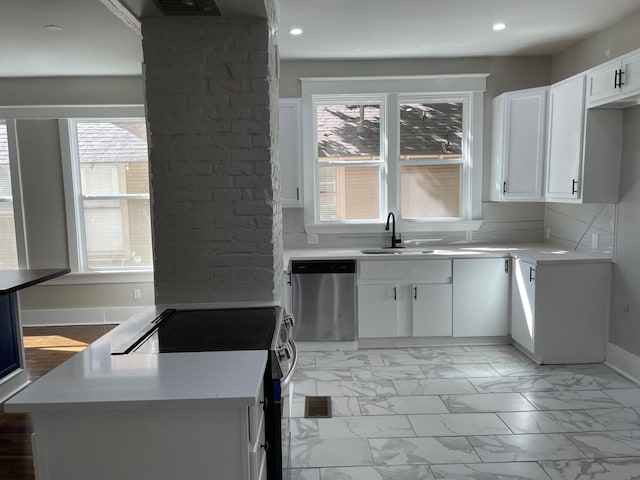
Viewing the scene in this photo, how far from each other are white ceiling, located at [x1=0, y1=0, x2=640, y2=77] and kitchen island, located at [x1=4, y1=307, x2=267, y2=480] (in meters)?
2.48

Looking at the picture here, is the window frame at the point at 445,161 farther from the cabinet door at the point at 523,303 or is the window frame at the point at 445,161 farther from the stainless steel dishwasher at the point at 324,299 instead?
the stainless steel dishwasher at the point at 324,299

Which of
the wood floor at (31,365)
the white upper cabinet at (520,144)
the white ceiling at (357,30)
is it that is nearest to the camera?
the wood floor at (31,365)

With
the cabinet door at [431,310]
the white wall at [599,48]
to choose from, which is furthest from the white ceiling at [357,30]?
the cabinet door at [431,310]

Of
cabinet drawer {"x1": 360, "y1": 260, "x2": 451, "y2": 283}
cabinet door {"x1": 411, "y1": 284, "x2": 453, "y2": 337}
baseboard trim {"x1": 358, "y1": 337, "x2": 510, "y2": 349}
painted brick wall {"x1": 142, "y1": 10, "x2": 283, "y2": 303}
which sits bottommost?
baseboard trim {"x1": 358, "y1": 337, "x2": 510, "y2": 349}

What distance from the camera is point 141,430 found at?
1286mm

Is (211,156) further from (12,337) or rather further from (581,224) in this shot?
(581,224)

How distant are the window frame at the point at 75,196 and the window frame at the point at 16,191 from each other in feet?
1.47

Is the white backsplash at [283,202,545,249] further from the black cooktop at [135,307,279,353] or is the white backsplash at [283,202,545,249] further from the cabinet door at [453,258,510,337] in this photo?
the black cooktop at [135,307,279,353]

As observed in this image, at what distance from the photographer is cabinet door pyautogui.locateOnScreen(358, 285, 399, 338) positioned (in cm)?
404

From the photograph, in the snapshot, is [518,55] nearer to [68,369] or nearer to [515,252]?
[515,252]

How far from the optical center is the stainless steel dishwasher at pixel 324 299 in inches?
157

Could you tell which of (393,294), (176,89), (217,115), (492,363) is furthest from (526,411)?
(176,89)

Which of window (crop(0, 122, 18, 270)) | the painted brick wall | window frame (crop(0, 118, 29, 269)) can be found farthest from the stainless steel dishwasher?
window (crop(0, 122, 18, 270))

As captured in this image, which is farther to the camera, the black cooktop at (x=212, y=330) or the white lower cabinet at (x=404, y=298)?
the white lower cabinet at (x=404, y=298)
